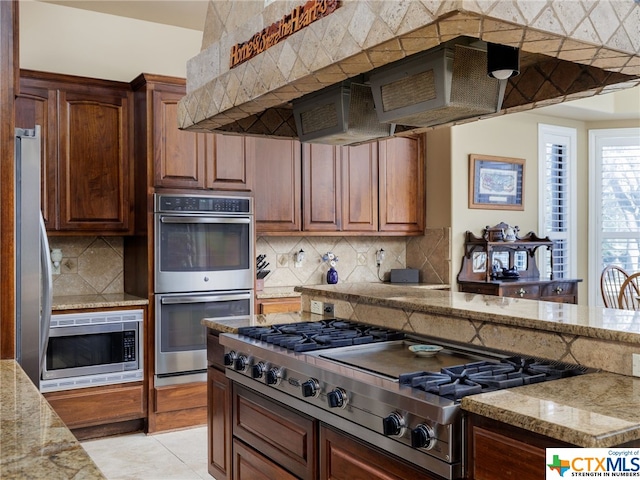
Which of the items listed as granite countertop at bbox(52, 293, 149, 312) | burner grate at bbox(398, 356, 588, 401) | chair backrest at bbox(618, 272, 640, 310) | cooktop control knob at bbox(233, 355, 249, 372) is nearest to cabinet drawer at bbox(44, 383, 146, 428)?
granite countertop at bbox(52, 293, 149, 312)

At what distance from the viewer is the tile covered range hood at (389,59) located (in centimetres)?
145

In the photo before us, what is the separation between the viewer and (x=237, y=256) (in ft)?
14.9

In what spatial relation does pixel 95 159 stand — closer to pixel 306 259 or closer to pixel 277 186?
pixel 277 186

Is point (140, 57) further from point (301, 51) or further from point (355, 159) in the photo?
point (301, 51)

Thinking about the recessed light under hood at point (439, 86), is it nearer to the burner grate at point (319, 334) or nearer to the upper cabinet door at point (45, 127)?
the burner grate at point (319, 334)

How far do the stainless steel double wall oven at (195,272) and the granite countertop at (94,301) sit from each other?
176 millimetres

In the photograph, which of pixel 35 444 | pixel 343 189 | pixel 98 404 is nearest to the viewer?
pixel 35 444

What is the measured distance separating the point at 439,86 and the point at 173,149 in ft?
9.28

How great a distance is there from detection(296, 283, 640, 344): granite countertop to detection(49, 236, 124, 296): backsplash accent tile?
214 cm

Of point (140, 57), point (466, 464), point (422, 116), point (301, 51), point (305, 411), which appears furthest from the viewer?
point (140, 57)

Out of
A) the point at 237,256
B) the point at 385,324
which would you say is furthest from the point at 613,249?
the point at 385,324

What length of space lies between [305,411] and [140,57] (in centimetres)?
351

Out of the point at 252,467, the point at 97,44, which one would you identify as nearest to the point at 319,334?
the point at 252,467

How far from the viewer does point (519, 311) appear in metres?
2.28
